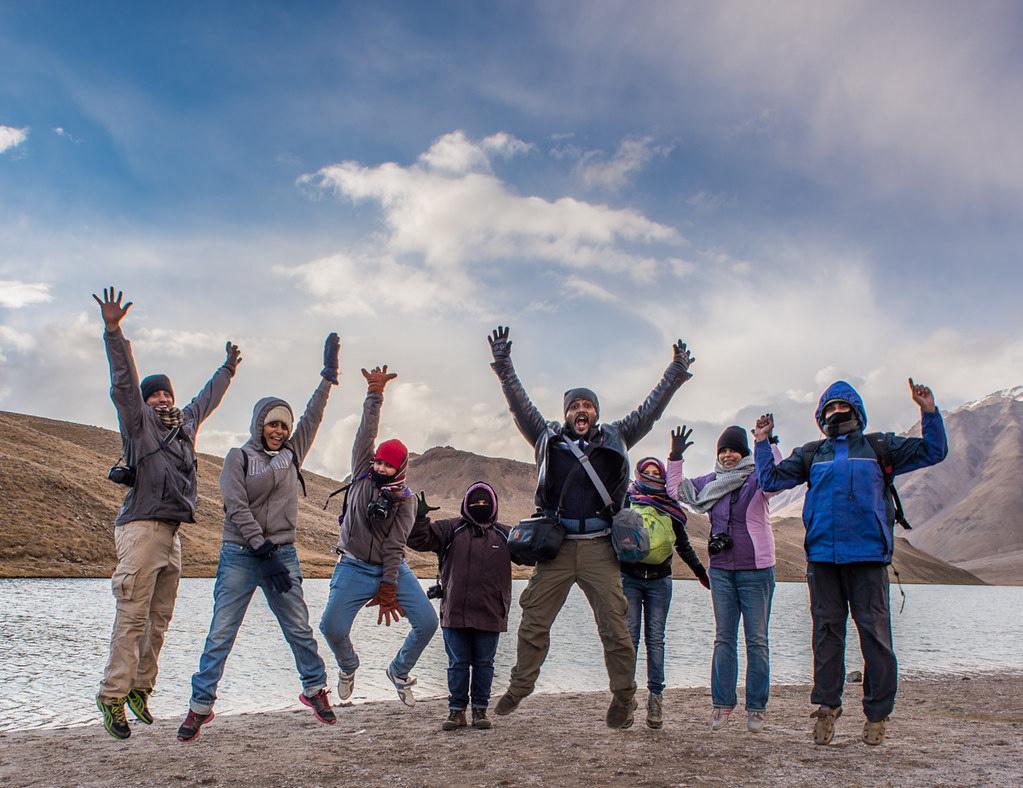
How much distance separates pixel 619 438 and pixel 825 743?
3.21 meters

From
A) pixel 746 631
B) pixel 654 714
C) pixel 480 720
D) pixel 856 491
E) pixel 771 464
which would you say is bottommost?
pixel 480 720

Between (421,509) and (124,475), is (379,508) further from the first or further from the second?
(124,475)

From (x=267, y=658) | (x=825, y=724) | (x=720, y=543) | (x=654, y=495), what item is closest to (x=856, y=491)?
(x=720, y=543)

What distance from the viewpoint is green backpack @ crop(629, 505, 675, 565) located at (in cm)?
866

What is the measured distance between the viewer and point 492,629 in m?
7.88

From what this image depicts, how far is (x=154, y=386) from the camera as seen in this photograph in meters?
7.79

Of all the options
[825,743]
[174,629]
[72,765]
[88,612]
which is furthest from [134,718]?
[88,612]

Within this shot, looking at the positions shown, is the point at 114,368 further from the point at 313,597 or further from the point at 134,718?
the point at 313,597

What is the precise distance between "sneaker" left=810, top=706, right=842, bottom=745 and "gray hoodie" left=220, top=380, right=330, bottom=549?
4990 mm

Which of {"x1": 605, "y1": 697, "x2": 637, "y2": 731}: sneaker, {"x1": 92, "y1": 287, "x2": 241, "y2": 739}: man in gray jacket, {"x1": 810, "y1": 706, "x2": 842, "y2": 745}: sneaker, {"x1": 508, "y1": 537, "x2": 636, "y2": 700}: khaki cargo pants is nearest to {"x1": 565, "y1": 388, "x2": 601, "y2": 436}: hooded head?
{"x1": 508, "y1": 537, "x2": 636, "y2": 700}: khaki cargo pants

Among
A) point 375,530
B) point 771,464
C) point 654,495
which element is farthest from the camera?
point 654,495

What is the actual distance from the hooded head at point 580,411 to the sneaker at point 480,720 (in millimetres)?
3033

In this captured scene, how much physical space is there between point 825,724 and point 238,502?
5.62 meters

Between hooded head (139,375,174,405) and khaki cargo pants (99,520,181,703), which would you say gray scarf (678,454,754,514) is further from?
hooded head (139,375,174,405)
